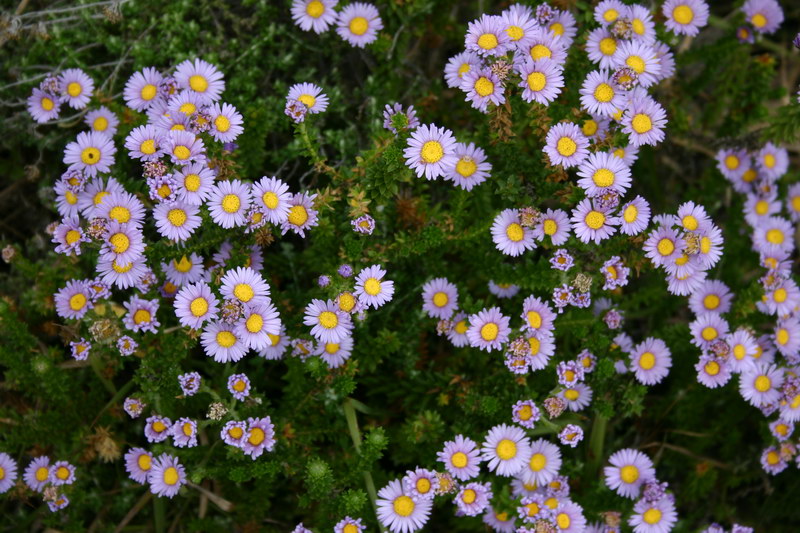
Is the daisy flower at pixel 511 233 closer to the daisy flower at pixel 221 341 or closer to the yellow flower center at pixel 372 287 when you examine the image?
the yellow flower center at pixel 372 287

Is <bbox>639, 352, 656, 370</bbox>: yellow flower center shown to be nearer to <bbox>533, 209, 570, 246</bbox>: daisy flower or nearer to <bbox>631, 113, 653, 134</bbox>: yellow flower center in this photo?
<bbox>533, 209, 570, 246</bbox>: daisy flower

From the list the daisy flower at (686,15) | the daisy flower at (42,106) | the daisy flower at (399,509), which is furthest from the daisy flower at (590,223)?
the daisy flower at (42,106)

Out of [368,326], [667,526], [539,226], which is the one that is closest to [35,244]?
[368,326]

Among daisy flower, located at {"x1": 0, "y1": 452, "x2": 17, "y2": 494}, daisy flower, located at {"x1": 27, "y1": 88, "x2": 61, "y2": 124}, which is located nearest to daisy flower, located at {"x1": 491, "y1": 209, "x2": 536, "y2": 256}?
daisy flower, located at {"x1": 27, "y1": 88, "x2": 61, "y2": 124}

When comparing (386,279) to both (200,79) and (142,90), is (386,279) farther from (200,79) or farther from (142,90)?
(142,90)

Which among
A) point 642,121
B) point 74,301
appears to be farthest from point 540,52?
point 74,301

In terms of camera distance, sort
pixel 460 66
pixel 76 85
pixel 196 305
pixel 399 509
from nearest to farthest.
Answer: pixel 196 305
pixel 399 509
pixel 460 66
pixel 76 85
